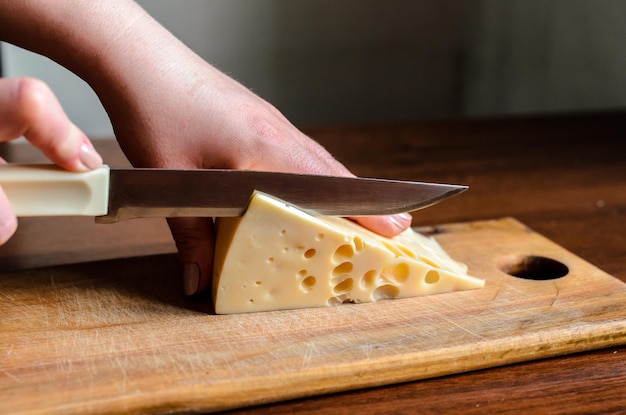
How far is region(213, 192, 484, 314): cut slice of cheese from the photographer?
1.03m

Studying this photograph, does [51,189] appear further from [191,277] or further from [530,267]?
[530,267]

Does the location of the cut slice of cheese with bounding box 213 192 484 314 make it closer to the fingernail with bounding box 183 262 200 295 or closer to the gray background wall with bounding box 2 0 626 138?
the fingernail with bounding box 183 262 200 295

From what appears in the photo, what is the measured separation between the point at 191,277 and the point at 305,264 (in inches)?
7.0

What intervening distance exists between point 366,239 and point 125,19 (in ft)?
1.61

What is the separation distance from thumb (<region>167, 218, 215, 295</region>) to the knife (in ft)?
0.25

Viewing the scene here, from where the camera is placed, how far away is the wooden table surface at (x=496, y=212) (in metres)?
0.90

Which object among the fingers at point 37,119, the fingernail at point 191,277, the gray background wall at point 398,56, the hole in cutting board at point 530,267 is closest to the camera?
the fingers at point 37,119

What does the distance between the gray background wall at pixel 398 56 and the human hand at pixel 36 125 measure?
2155 mm

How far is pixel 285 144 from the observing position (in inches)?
44.4

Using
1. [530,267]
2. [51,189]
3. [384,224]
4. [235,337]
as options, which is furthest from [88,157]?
[530,267]

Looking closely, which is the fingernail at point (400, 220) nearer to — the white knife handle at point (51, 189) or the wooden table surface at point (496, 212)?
the wooden table surface at point (496, 212)

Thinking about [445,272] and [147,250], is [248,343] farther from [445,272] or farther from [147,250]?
[147,250]

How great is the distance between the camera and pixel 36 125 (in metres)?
0.85

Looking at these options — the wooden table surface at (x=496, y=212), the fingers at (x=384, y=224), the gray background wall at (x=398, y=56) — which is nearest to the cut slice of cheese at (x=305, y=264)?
the fingers at (x=384, y=224)
